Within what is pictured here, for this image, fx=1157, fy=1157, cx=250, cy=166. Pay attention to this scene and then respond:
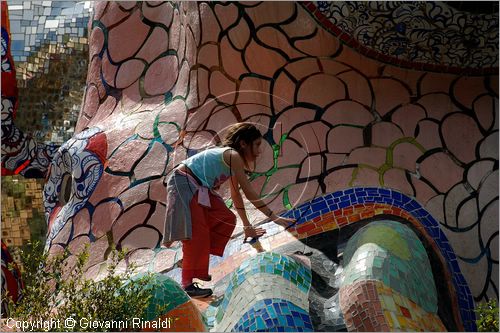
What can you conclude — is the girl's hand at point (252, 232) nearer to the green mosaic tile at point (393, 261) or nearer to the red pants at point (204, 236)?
the red pants at point (204, 236)

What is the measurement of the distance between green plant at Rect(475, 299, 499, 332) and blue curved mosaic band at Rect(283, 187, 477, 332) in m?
0.31

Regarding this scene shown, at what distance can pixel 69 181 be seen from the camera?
7523mm

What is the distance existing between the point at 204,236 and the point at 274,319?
1033 mm

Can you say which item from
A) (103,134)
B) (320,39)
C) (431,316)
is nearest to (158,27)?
(103,134)

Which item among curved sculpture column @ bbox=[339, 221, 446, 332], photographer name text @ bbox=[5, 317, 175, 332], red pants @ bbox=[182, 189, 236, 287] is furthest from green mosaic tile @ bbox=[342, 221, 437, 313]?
photographer name text @ bbox=[5, 317, 175, 332]

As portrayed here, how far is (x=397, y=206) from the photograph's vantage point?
5980mm

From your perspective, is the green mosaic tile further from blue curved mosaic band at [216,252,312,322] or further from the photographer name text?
the photographer name text

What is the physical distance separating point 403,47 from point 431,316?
1.92 meters

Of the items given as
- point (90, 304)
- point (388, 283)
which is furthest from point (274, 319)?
point (90, 304)

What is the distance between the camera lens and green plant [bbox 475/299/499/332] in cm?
535

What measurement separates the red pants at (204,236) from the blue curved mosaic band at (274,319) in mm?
859

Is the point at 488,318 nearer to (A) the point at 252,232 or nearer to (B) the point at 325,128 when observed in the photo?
(A) the point at 252,232

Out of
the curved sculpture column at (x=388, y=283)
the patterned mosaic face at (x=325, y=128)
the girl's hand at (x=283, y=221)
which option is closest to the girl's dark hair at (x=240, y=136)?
the girl's hand at (x=283, y=221)

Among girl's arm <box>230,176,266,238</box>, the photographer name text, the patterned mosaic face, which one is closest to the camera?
the photographer name text
